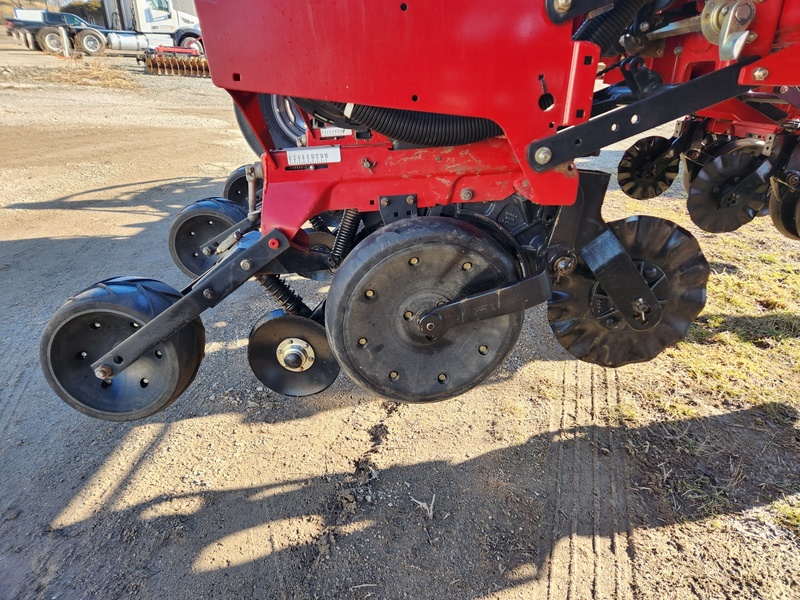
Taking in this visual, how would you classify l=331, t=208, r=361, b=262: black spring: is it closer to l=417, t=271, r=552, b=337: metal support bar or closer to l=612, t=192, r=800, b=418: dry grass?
l=417, t=271, r=552, b=337: metal support bar

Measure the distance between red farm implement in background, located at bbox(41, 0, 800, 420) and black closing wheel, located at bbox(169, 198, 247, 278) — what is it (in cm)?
175

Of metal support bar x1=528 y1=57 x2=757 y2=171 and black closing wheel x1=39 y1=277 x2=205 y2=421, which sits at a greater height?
metal support bar x1=528 y1=57 x2=757 y2=171

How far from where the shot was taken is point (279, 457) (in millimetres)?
2566

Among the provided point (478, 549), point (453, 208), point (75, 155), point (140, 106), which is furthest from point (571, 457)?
point (140, 106)

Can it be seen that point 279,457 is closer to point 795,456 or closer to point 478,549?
point 478,549

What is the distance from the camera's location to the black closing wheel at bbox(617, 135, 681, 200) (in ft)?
14.0

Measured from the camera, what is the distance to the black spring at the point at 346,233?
2275mm

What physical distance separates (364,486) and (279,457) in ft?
1.57

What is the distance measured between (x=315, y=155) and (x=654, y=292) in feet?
5.14

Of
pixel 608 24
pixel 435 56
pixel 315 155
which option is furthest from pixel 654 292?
pixel 315 155

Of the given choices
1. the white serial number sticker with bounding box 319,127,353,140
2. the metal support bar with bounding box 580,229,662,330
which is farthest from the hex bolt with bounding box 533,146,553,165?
the white serial number sticker with bounding box 319,127,353,140

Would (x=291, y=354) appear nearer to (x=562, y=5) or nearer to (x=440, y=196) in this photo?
(x=440, y=196)

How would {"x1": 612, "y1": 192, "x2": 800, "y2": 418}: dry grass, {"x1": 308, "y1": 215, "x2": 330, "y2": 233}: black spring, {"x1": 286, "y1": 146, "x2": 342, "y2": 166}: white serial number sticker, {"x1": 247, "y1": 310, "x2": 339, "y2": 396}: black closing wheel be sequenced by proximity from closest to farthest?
1. {"x1": 286, "y1": 146, "x2": 342, "y2": 166}: white serial number sticker
2. {"x1": 247, "y1": 310, "x2": 339, "y2": 396}: black closing wheel
3. {"x1": 612, "y1": 192, "x2": 800, "y2": 418}: dry grass
4. {"x1": 308, "y1": 215, "x2": 330, "y2": 233}: black spring

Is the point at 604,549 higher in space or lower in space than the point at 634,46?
lower
